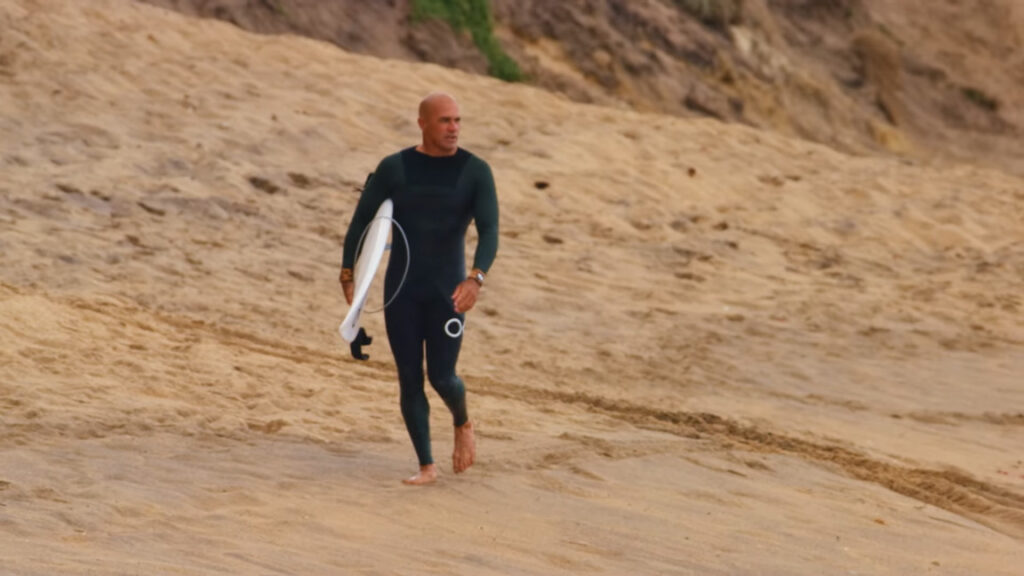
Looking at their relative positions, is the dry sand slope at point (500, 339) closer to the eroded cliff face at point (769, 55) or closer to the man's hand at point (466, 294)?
the man's hand at point (466, 294)

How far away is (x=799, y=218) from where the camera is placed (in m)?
14.5

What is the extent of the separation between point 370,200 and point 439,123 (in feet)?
1.37

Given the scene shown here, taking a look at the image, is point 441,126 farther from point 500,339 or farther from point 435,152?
point 500,339

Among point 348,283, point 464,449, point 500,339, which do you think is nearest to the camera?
point 348,283

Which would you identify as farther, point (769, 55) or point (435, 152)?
point (769, 55)

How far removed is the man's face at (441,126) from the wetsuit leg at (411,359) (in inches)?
23.0

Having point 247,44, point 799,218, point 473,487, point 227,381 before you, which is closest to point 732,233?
point 799,218

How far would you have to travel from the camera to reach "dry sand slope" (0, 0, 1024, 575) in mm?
5953

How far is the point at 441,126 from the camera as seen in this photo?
6.26 meters

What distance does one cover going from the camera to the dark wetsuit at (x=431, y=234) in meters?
6.33

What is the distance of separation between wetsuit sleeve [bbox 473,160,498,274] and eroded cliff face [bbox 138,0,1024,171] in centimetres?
984

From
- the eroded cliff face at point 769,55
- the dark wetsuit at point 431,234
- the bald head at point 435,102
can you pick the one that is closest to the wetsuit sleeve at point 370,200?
the dark wetsuit at point 431,234

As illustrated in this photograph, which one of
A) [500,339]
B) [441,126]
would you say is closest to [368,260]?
[441,126]

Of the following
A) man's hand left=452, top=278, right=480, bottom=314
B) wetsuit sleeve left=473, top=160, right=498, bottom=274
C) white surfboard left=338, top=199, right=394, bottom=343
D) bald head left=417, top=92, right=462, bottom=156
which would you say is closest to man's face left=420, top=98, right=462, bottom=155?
bald head left=417, top=92, right=462, bottom=156
